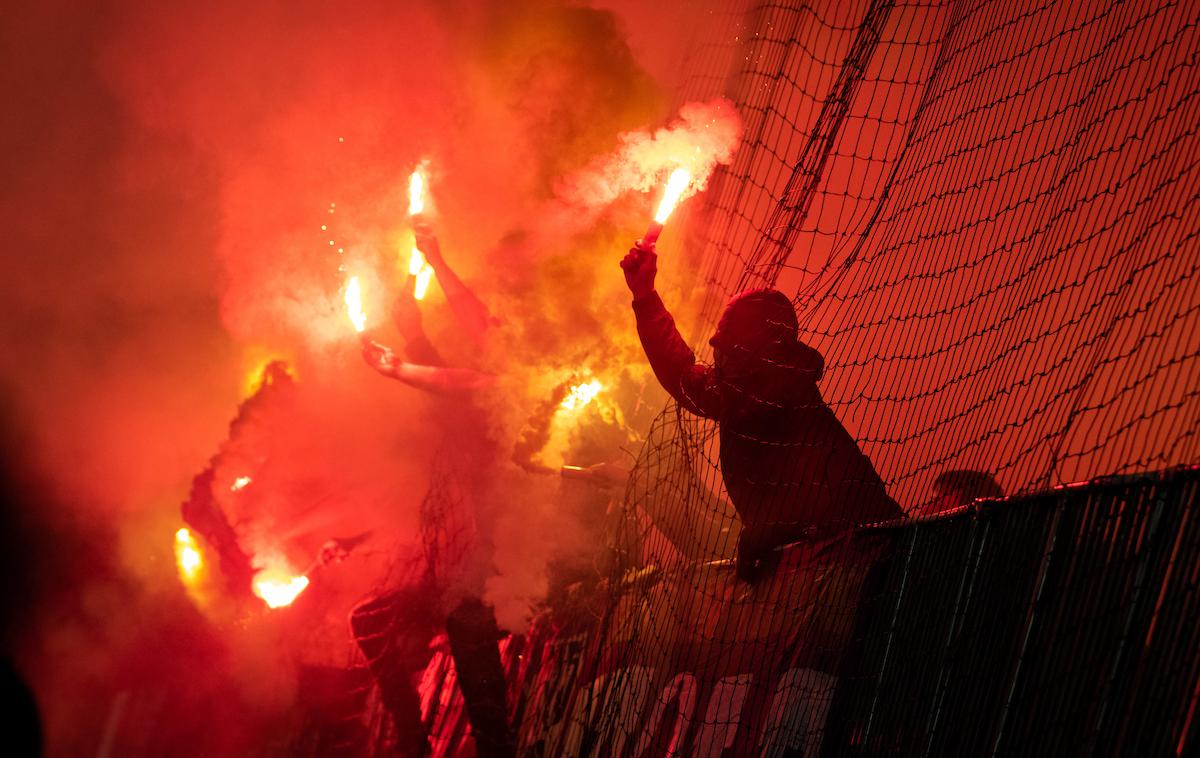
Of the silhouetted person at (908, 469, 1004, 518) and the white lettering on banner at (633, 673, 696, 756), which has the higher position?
the silhouetted person at (908, 469, 1004, 518)

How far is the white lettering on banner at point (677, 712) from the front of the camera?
167 inches

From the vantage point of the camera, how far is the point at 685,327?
314 inches

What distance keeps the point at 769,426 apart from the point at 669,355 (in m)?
0.75

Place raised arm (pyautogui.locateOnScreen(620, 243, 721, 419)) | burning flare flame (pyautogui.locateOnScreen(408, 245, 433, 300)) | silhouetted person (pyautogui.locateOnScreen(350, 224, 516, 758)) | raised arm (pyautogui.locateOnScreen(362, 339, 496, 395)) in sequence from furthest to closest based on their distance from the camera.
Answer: burning flare flame (pyautogui.locateOnScreen(408, 245, 433, 300))
raised arm (pyautogui.locateOnScreen(362, 339, 496, 395))
silhouetted person (pyautogui.locateOnScreen(350, 224, 516, 758))
raised arm (pyautogui.locateOnScreen(620, 243, 721, 419))

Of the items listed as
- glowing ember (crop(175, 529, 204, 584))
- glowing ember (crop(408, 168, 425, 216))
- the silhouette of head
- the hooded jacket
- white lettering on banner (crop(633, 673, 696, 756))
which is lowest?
glowing ember (crop(175, 529, 204, 584))

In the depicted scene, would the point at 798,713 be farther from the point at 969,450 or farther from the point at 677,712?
the point at 969,450

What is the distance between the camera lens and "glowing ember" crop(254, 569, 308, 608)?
400 inches

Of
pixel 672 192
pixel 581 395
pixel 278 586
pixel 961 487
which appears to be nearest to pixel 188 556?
pixel 278 586

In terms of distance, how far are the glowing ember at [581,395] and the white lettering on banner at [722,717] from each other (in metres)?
4.07

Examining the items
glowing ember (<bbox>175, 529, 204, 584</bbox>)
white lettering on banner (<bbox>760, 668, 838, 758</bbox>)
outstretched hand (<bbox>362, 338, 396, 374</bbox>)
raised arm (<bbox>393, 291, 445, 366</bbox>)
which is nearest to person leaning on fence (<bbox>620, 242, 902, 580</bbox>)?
white lettering on banner (<bbox>760, 668, 838, 758</bbox>)

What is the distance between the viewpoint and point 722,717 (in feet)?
13.0

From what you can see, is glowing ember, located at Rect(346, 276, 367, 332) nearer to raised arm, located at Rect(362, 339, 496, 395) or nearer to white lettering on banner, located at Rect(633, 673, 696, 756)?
raised arm, located at Rect(362, 339, 496, 395)

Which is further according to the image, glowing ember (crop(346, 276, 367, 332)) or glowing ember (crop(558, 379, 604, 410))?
glowing ember (crop(346, 276, 367, 332))

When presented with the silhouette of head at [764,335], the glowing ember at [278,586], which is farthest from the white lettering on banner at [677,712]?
the glowing ember at [278,586]
